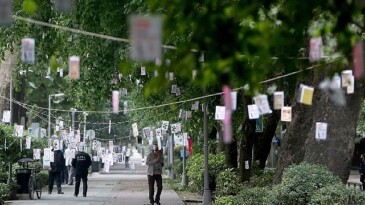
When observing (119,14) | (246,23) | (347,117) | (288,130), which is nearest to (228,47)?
(246,23)

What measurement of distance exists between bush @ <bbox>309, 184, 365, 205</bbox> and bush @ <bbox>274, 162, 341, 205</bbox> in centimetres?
57

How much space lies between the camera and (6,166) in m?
29.5

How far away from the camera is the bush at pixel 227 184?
24328 mm

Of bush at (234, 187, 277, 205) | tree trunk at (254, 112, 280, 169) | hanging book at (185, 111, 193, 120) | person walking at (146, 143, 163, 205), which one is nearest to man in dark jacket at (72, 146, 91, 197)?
hanging book at (185, 111, 193, 120)

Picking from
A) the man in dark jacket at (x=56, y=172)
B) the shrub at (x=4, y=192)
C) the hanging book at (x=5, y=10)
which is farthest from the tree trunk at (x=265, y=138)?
the hanging book at (x=5, y=10)

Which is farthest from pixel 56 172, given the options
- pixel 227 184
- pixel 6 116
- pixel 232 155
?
pixel 227 184

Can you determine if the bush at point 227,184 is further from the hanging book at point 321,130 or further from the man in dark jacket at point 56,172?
the hanging book at point 321,130

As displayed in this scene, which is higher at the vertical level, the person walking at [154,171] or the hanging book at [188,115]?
the hanging book at [188,115]

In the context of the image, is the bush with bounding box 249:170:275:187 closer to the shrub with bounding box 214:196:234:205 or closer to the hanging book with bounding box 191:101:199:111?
the shrub with bounding box 214:196:234:205

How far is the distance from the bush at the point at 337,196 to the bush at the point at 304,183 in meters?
0.57

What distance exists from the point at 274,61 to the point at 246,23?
159cm

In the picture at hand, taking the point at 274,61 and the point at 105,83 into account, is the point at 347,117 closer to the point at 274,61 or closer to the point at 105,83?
the point at 274,61

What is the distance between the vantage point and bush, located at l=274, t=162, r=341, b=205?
15.3 m

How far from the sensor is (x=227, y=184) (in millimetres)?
24719
